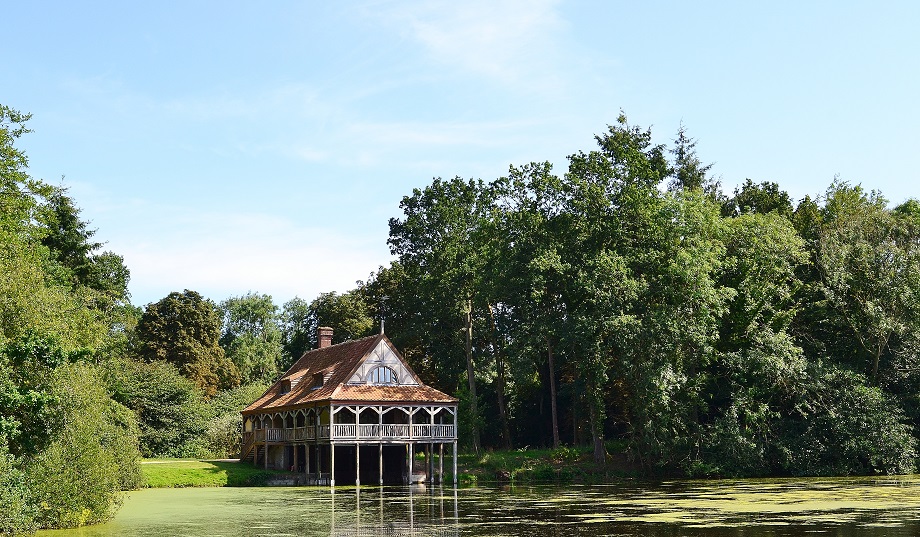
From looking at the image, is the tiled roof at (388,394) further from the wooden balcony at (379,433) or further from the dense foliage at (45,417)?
the dense foliage at (45,417)

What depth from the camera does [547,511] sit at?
25.1 m

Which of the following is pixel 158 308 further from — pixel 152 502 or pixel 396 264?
pixel 152 502

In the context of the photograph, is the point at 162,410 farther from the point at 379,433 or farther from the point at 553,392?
the point at 553,392

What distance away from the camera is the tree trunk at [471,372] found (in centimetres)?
5391

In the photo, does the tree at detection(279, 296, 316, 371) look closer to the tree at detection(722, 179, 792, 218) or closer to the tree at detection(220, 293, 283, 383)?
the tree at detection(220, 293, 283, 383)

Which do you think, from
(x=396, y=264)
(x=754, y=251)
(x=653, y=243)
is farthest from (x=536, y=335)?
(x=396, y=264)

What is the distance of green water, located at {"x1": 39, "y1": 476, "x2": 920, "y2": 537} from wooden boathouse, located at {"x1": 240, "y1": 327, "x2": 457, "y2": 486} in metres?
7.47

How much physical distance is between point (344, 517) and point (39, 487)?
7799 mm

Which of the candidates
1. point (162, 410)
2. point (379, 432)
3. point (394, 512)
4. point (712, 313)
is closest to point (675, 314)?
point (712, 313)

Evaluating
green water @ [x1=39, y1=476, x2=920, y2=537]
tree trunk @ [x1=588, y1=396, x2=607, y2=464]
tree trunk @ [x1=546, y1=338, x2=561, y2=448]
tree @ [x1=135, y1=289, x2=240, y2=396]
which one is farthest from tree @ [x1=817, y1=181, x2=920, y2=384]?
tree @ [x1=135, y1=289, x2=240, y2=396]

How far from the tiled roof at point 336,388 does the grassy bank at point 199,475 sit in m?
4.16

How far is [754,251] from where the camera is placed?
154 ft

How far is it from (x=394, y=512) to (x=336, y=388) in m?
19.1

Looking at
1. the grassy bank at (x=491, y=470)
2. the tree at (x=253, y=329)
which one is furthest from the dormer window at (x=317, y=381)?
the tree at (x=253, y=329)
